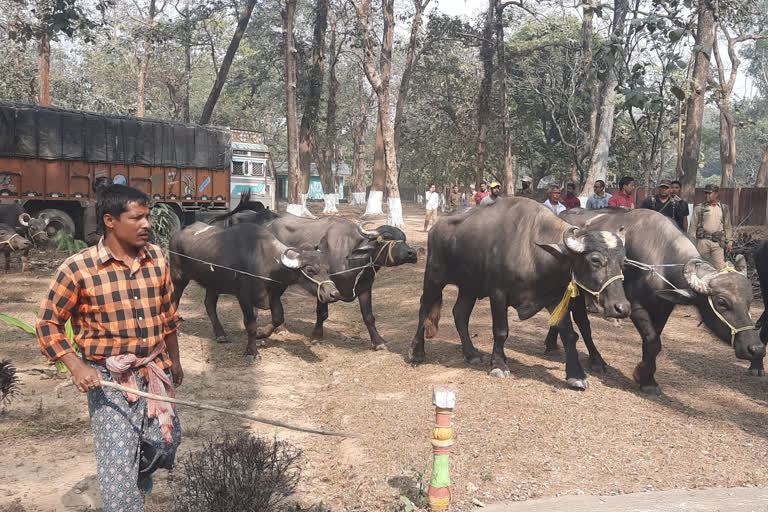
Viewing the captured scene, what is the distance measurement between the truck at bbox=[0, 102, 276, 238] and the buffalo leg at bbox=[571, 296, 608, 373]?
1116 centimetres

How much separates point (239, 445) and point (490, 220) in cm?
416

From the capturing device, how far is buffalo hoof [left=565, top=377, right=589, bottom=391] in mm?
6680

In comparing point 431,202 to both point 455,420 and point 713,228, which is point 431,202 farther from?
point 455,420

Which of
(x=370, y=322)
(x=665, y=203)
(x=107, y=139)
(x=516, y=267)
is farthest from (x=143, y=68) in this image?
(x=516, y=267)

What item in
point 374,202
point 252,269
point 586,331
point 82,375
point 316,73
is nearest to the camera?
point 82,375

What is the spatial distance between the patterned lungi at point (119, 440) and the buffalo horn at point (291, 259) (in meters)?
4.98

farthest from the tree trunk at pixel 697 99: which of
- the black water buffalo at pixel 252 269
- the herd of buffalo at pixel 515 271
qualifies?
the black water buffalo at pixel 252 269

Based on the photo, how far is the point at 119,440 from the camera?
11.2 feet

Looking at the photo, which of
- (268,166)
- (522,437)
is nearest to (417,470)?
(522,437)

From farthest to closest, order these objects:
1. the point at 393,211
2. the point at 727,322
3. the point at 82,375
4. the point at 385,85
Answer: the point at 385,85
the point at 393,211
the point at 727,322
the point at 82,375

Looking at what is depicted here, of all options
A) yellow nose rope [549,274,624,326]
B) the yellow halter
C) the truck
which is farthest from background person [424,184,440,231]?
the yellow halter

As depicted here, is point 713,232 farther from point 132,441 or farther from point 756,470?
point 132,441

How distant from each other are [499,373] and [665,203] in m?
4.45

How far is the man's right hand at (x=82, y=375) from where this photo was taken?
332 centimetres
